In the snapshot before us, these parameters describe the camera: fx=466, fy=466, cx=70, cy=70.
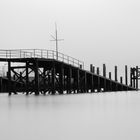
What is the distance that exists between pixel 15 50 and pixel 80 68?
10.1 metres

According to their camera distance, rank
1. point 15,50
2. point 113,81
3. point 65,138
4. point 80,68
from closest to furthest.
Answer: point 65,138
point 15,50
point 80,68
point 113,81

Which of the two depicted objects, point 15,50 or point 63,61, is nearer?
point 15,50

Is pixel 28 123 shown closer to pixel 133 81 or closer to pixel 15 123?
pixel 15 123

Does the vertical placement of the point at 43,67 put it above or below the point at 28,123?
above

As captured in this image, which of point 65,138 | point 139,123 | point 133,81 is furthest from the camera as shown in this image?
point 133,81

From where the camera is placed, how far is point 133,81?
64.6 m

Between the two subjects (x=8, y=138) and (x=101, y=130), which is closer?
(x=8, y=138)

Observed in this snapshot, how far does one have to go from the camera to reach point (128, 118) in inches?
565

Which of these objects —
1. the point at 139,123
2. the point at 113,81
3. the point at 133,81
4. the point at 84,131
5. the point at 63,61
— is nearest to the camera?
the point at 84,131

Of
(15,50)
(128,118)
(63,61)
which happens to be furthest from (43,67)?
(128,118)

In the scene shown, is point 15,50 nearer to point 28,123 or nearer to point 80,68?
point 80,68

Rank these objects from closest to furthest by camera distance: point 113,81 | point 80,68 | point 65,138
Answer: point 65,138
point 80,68
point 113,81

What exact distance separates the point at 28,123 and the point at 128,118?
3.30m

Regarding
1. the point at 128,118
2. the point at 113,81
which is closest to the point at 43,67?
the point at 113,81
